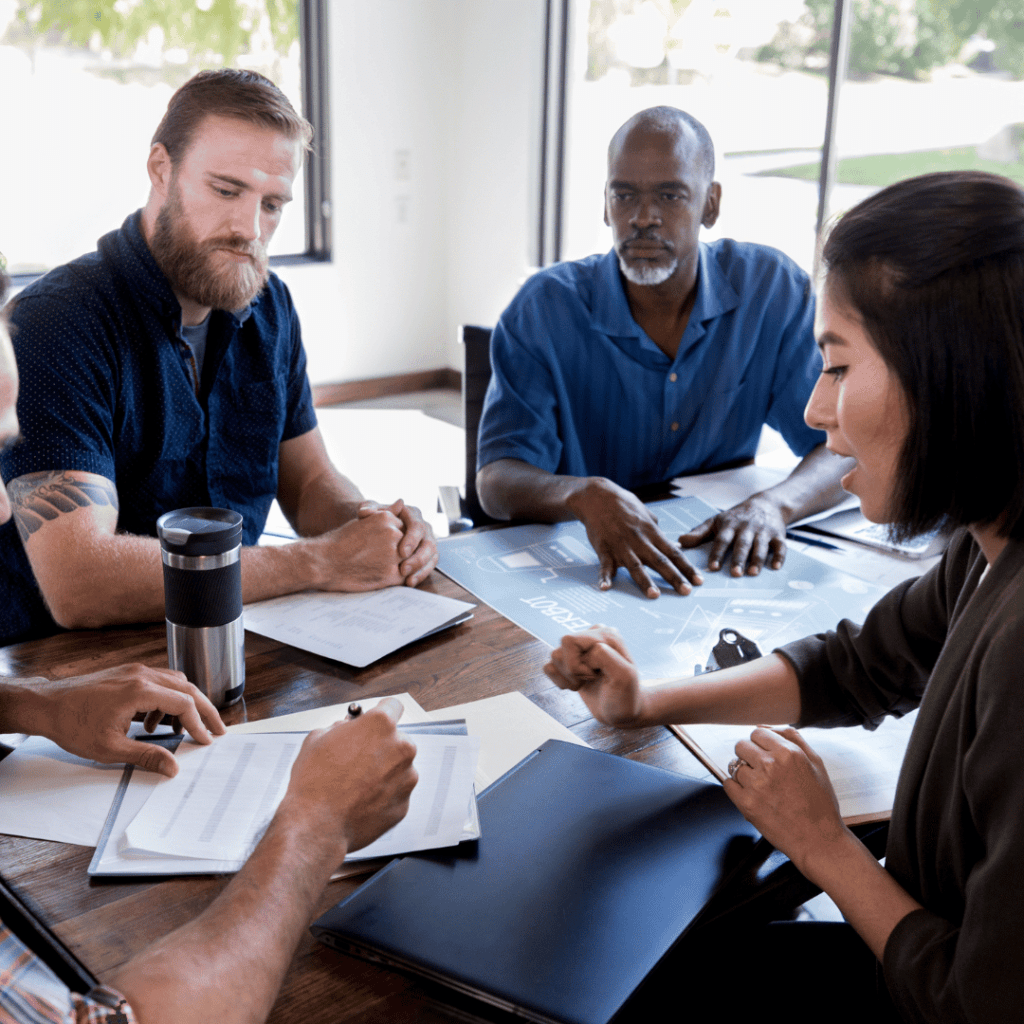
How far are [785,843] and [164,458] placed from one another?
1.25 meters

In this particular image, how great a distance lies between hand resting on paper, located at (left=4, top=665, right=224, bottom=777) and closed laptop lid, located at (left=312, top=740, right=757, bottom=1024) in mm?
305

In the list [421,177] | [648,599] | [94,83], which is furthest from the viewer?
[421,177]

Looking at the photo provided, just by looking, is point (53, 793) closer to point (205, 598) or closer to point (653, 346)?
point (205, 598)

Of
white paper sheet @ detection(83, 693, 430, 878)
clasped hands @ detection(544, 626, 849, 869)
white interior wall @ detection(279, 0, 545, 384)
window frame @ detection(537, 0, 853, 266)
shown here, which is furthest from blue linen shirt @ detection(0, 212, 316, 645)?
white interior wall @ detection(279, 0, 545, 384)

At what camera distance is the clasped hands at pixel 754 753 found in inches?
37.6

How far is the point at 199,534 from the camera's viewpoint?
1.11 m

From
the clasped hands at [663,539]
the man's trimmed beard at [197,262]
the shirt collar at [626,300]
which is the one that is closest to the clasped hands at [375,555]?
the clasped hands at [663,539]

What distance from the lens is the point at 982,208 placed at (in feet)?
2.77

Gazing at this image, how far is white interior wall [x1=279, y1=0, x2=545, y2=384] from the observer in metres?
5.12

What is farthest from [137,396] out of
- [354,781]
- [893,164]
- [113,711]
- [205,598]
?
[893,164]

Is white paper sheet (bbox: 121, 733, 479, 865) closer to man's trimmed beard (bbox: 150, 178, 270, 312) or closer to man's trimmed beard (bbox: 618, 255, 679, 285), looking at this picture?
man's trimmed beard (bbox: 150, 178, 270, 312)

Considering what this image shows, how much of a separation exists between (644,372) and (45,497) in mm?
1251

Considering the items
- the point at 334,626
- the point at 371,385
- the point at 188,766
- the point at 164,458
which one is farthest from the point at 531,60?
the point at 188,766

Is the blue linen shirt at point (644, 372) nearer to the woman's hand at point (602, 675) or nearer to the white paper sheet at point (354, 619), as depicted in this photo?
the white paper sheet at point (354, 619)
